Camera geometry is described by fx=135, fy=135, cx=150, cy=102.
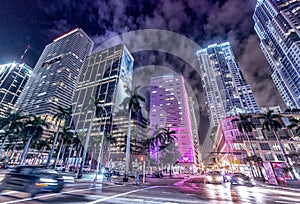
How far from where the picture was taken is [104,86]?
132 metres

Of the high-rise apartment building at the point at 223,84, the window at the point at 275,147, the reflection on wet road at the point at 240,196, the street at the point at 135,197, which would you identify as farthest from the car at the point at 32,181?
the high-rise apartment building at the point at 223,84

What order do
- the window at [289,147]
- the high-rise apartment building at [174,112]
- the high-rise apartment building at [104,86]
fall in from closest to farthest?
the window at [289,147] → the high-rise apartment building at [104,86] → the high-rise apartment building at [174,112]

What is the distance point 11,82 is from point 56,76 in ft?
227

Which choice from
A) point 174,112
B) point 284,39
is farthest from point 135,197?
point 284,39

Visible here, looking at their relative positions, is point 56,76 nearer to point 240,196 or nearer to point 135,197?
point 135,197

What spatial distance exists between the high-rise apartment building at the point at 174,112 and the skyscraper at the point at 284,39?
291 feet

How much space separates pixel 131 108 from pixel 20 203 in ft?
87.9

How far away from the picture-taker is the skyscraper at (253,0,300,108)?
343 feet

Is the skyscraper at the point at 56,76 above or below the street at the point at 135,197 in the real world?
above

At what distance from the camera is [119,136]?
108m

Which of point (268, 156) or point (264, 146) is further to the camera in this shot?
point (264, 146)

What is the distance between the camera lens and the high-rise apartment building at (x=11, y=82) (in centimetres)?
15050

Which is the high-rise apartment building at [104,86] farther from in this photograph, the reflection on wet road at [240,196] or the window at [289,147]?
the reflection on wet road at [240,196]

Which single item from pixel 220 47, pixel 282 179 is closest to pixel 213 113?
pixel 220 47
